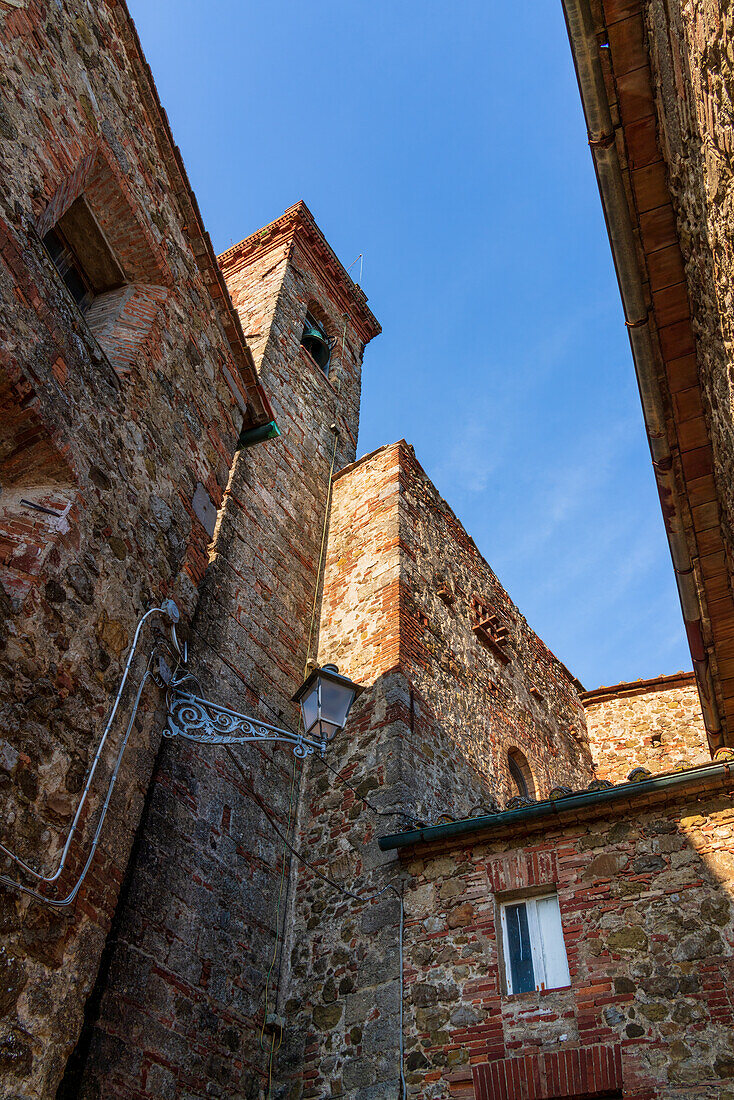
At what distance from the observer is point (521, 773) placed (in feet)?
34.9

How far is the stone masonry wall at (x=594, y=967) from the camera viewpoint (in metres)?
5.00

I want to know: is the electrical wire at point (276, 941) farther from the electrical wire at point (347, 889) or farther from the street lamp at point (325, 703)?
the street lamp at point (325, 703)

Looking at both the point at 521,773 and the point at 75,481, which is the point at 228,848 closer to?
the point at 75,481

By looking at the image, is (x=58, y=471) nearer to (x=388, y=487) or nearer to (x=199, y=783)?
(x=199, y=783)

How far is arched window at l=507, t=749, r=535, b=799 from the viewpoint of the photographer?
1040cm

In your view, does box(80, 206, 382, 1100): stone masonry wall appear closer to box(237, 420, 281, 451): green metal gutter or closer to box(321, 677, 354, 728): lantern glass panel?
box(237, 420, 281, 451): green metal gutter

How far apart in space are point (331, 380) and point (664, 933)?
1040 centimetres

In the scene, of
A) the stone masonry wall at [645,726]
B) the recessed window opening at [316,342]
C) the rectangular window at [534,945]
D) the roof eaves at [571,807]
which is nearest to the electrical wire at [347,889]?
the roof eaves at [571,807]

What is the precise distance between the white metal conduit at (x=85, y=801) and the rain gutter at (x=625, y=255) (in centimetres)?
314

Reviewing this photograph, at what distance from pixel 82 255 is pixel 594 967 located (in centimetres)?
599

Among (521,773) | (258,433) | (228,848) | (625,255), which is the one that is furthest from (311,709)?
(521,773)

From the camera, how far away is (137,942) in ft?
17.6

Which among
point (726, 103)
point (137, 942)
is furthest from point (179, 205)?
point (137, 942)

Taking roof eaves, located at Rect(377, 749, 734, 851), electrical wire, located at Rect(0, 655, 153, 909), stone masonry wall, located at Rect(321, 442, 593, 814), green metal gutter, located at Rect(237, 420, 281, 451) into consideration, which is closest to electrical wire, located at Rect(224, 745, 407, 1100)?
roof eaves, located at Rect(377, 749, 734, 851)
